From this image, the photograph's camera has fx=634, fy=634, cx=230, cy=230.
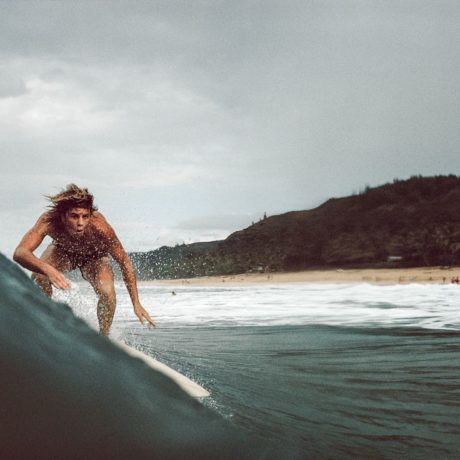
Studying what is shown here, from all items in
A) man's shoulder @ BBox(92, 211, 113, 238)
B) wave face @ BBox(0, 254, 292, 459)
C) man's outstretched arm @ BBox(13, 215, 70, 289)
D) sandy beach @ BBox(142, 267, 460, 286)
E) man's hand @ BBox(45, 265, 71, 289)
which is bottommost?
sandy beach @ BBox(142, 267, 460, 286)

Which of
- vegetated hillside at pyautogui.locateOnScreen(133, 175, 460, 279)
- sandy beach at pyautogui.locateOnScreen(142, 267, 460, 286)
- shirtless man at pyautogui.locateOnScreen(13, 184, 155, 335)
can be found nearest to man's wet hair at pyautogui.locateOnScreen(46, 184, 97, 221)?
shirtless man at pyautogui.locateOnScreen(13, 184, 155, 335)

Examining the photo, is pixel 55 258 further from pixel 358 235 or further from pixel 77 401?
pixel 358 235

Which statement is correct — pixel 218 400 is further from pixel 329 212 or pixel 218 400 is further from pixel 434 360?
pixel 329 212

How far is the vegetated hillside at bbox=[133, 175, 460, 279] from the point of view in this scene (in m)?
45.8

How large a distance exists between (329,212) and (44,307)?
61220 millimetres

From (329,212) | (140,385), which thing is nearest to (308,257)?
(329,212)

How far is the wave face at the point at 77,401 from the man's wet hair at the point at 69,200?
3217 millimetres

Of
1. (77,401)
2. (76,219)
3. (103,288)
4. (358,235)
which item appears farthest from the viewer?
(358,235)

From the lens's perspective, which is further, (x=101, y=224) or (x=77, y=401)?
(x=101, y=224)

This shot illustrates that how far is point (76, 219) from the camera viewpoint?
518 centimetres

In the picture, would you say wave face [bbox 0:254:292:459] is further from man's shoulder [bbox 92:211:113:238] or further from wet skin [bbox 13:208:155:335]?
man's shoulder [bbox 92:211:113:238]

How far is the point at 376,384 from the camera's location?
4.03m

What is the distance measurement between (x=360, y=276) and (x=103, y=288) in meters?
35.0

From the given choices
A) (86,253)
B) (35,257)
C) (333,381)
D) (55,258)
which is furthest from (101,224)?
(333,381)
